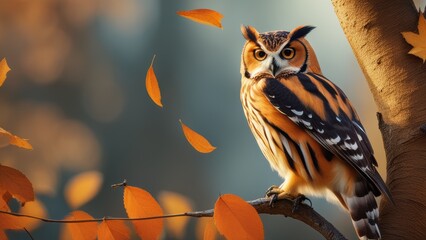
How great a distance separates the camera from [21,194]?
3.01 ft

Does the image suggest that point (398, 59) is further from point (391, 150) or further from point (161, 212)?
point (161, 212)

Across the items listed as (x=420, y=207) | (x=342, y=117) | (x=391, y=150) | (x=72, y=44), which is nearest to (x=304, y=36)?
(x=342, y=117)

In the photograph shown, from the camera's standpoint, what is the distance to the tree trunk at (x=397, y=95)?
1128 mm

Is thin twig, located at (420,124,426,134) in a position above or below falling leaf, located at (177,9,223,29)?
below

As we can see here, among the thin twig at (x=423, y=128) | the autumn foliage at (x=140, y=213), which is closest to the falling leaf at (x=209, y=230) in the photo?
the autumn foliage at (x=140, y=213)

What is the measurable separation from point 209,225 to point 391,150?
1.25 feet

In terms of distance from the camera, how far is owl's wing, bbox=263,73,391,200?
120 centimetres

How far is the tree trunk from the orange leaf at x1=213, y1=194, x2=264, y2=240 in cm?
30

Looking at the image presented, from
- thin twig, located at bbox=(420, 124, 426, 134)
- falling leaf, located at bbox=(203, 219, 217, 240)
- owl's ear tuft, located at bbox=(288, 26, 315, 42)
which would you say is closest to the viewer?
falling leaf, located at bbox=(203, 219, 217, 240)

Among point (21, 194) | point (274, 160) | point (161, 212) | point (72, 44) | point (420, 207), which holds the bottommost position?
point (420, 207)

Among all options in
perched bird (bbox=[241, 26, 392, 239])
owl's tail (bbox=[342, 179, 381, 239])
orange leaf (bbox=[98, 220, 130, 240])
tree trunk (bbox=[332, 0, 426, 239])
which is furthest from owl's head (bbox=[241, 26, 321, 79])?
orange leaf (bbox=[98, 220, 130, 240])

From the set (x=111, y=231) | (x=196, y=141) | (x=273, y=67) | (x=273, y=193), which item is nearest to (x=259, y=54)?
(x=273, y=67)

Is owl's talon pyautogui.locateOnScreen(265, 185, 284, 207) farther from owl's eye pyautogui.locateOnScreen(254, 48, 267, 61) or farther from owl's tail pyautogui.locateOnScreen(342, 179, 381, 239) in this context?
owl's eye pyautogui.locateOnScreen(254, 48, 267, 61)

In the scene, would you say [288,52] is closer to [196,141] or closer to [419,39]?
[419,39]
